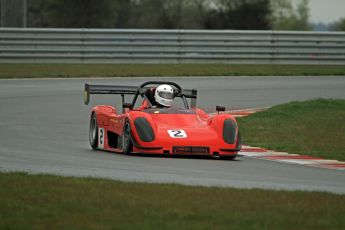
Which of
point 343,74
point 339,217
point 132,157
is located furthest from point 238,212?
point 343,74

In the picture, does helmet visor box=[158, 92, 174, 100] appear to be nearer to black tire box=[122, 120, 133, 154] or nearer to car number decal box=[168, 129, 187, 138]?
black tire box=[122, 120, 133, 154]

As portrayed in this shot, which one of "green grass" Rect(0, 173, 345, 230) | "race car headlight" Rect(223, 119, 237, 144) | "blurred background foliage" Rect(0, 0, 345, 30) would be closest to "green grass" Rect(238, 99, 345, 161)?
"race car headlight" Rect(223, 119, 237, 144)

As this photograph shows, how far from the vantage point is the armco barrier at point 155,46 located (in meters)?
33.1

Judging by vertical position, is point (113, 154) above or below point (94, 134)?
below

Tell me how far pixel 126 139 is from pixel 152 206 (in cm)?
520

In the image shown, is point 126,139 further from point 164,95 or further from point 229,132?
point 229,132

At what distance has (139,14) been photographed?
71.1 meters

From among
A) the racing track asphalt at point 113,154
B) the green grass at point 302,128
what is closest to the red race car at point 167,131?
the racing track asphalt at point 113,154

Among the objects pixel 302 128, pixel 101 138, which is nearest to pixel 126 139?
pixel 101 138

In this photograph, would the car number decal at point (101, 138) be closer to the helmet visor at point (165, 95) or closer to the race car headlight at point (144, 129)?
the helmet visor at point (165, 95)

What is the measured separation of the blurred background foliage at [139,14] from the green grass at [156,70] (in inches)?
536

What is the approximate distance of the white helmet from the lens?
599 inches

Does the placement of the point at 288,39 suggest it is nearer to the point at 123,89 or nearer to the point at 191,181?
the point at 123,89

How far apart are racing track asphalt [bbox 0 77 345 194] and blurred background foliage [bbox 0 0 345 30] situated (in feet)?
67.3
